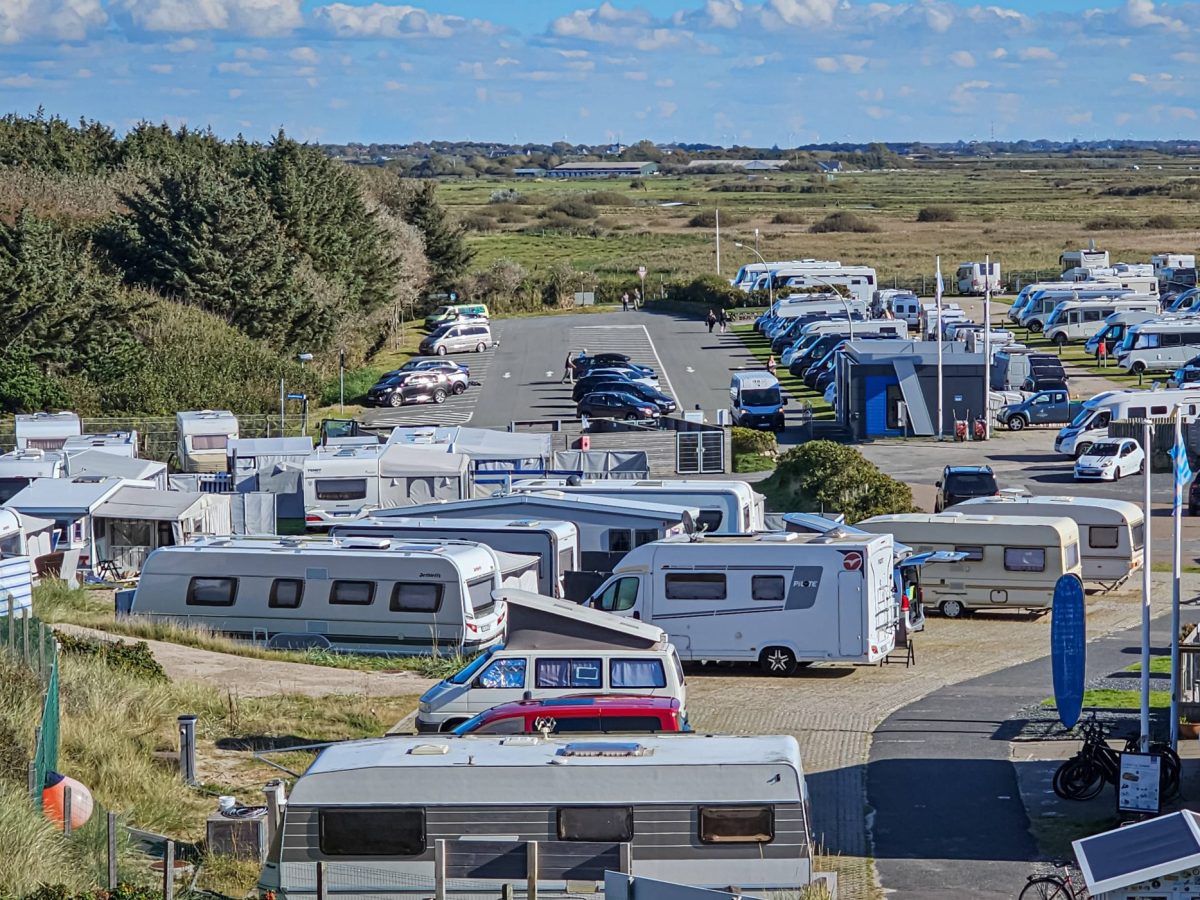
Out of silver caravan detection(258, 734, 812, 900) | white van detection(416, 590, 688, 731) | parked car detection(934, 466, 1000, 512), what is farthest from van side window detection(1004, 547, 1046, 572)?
silver caravan detection(258, 734, 812, 900)

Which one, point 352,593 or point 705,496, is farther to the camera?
point 705,496

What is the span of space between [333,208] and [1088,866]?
6385 centimetres

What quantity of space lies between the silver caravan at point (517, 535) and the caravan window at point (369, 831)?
1416cm

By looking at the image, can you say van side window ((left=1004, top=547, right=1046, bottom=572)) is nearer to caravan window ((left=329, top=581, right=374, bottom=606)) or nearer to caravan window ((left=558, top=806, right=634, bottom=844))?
caravan window ((left=329, top=581, right=374, bottom=606))

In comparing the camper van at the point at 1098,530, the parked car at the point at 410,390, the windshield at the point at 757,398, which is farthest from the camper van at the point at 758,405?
the camper van at the point at 1098,530

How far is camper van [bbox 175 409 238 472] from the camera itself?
137 feet

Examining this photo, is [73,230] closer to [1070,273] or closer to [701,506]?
[701,506]

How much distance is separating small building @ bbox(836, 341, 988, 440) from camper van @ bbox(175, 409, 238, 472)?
65.7 ft

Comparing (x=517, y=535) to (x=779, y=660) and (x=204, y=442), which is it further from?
(x=204, y=442)

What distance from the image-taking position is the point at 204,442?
4191 cm

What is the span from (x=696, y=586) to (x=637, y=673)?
6132 mm

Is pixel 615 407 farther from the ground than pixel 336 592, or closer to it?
farther from the ground

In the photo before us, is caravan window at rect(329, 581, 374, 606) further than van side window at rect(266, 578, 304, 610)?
No

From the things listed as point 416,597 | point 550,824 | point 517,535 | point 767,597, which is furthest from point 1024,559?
point 550,824
